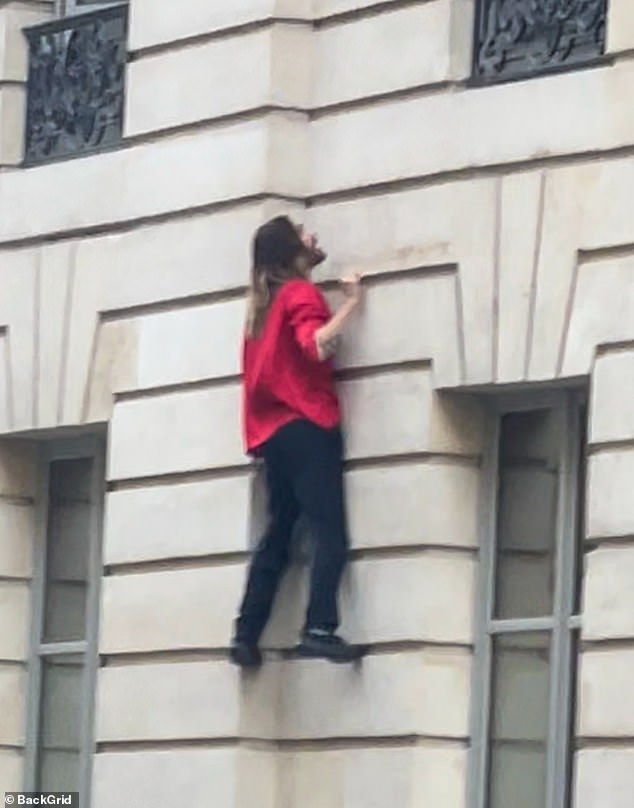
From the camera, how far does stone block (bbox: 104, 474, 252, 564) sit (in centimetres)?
1786

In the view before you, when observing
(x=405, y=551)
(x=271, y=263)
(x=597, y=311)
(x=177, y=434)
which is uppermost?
(x=271, y=263)

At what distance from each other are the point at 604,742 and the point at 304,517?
6.93 ft

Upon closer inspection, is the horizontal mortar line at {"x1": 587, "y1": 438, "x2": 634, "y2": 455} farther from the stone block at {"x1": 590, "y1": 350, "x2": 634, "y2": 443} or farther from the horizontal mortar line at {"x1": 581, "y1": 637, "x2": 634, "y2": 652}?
the horizontal mortar line at {"x1": 581, "y1": 637, "x2": 634, "y2": 652}

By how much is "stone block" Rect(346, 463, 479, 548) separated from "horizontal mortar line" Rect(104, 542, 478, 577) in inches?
0.9

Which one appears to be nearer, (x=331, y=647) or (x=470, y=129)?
(x=470, y=129)

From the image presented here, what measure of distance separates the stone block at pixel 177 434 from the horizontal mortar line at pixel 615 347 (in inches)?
85.8

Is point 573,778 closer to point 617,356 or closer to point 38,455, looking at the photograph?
point 617,356

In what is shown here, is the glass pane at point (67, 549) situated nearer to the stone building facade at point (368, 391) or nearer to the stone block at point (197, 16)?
the stone building facade at point (368, 391)

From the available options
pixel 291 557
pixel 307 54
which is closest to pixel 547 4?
pixel 307 54

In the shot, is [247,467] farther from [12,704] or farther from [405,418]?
[12,704]

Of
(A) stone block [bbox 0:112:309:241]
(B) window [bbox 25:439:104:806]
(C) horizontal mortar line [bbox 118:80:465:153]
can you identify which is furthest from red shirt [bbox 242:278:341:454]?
(B) window [bbox 25:439:104:806]

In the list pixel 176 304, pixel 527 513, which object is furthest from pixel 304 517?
pixel 176 304

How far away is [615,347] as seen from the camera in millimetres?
16188

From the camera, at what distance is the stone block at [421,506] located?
17.0m
